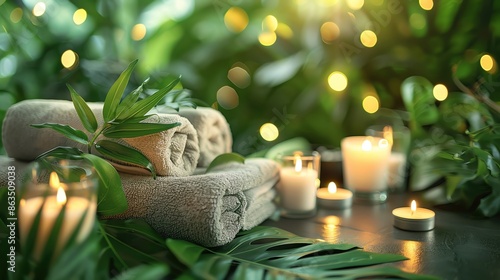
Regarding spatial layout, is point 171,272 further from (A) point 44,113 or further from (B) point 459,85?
(B) point 459,85

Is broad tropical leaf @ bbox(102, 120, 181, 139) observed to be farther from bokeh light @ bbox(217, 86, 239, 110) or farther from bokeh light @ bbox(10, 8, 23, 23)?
bokeh light @ bbox(10, 8, 23, 23)

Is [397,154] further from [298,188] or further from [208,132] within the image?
[208,132]

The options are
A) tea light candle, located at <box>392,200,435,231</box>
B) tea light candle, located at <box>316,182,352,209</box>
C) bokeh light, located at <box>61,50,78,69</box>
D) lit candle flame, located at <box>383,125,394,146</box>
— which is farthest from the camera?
bokeh light, located at <box>61,50,78,69</box>

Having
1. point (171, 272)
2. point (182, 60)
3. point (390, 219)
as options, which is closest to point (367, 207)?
point (390, 219)

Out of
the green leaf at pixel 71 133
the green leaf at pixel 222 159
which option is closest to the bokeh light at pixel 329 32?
the green leaf at pixel 222 159

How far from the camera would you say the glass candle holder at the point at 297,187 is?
1.20 m

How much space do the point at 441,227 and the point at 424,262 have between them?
21 cm

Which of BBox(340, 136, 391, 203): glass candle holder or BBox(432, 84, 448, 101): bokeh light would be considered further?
BBox(432, 84, 448, 101): bokeh light

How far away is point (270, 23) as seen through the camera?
1.63 m

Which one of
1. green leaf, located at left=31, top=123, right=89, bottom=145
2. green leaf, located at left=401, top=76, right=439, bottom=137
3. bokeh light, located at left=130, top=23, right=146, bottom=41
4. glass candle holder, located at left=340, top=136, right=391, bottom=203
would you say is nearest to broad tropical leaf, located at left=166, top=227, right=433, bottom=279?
green leaf, located at left=31, top=123, right=89, bottom=145

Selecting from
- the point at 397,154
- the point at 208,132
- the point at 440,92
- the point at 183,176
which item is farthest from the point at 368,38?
the point at 183,176

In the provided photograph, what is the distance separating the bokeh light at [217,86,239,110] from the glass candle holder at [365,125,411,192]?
1.30 feet

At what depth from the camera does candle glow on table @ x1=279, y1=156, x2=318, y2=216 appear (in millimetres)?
1198

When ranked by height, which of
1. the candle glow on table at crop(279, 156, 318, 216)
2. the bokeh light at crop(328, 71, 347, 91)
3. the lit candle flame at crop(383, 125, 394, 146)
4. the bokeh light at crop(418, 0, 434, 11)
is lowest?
the candle glow on table at crop(279, 156, 318, 216)
